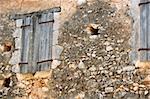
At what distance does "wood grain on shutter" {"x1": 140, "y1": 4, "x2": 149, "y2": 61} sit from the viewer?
8.92 m

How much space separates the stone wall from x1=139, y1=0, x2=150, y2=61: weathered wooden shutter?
0.20 meters

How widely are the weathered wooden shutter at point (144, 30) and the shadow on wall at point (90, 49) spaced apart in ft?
1.00

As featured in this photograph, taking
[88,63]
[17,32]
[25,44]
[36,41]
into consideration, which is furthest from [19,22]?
[88,63]

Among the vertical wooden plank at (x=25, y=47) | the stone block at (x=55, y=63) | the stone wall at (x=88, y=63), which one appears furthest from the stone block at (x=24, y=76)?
the stone block at (x=55, y=63)

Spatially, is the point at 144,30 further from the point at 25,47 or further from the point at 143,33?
the point at 25,47

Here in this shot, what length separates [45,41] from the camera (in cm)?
1021

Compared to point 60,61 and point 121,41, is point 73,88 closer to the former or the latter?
point 60,61

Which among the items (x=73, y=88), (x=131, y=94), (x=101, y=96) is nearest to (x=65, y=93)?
(x=73, y=88)

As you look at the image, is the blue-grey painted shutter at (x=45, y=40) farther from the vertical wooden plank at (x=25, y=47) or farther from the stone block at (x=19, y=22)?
the stone block at (x=19, y=22)

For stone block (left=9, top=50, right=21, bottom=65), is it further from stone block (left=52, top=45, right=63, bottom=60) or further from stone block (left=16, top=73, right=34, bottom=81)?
stone block (left=52, top=45, right=63, bottom=60)

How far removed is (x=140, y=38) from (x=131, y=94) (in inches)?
45.4

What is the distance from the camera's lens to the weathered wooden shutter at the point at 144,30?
29.2 feet

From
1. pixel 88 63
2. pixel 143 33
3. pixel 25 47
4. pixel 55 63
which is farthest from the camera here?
pixel 25 47

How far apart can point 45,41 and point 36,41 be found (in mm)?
260
